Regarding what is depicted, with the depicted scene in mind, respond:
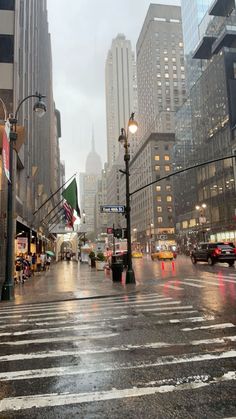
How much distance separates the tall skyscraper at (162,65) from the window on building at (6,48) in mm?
126420

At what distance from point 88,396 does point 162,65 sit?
170 m

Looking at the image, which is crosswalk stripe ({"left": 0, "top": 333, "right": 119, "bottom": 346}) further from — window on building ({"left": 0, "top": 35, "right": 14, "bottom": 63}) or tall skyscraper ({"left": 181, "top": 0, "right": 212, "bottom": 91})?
tall skyscraper ({"left": 181, "top": 0, "right": 212, "bottom": 91})

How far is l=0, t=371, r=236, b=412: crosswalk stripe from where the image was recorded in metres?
4.32

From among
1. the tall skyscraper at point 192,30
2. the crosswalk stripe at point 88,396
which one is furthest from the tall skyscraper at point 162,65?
the crosswalk stripe at point 88,396

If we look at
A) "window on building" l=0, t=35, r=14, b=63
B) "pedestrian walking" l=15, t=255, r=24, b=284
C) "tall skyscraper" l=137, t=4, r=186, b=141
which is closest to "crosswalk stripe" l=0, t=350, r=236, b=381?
"pedestrian walking" l=15, t=255, r=24, b=284

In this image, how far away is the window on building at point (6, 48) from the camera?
82.0ft

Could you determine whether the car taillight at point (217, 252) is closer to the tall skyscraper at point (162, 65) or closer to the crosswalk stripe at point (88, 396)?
the crosswalk stripe at point (88, 396)

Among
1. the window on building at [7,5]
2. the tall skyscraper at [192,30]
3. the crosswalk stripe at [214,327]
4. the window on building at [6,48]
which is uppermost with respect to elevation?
the tall skyscraper at [192,30]

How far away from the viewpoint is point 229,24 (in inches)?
3120

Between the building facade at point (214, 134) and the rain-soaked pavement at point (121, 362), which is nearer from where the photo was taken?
the rain-soaked pavement at point (121, 362)

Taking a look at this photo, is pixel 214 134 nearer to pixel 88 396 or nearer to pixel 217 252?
pixel 217 252

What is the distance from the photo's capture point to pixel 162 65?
160 m

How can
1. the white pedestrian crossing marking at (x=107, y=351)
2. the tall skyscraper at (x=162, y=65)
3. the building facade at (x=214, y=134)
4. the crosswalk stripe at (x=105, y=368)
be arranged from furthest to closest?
1. the tall skyscraper at (x=162, y=65)
2. the building facade at (x=214, y=134)
3. the crosswalk stripe at (x=105, y=368)
4. the white pedestrian crossing marking at (x=107, y=351)

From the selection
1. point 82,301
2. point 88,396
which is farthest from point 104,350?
point 82,301
